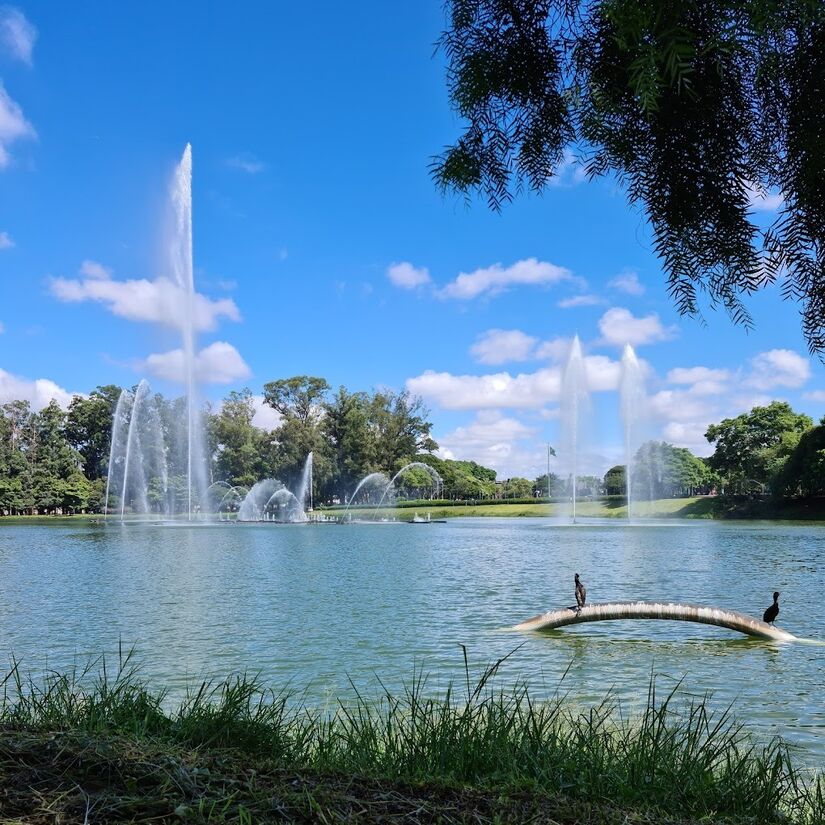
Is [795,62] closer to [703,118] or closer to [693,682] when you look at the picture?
[703,118]

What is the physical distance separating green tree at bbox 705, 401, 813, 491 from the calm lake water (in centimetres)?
4784

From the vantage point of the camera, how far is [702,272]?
2.88 meters

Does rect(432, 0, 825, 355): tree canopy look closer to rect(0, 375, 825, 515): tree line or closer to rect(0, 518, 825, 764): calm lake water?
rect(0, 518, 825, 764): calm lake water

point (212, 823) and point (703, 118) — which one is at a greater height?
point (703, 118)

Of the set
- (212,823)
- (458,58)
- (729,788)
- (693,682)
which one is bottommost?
(693,682)

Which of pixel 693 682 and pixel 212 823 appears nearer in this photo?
pixel 212 823

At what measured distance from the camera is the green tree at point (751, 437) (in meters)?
77.2

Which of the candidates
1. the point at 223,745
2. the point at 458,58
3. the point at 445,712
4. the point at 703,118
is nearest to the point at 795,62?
the point at 703,118

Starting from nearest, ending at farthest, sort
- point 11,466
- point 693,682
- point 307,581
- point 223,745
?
point 223,745 → point 693,682 → point 307,581 → point 11,466

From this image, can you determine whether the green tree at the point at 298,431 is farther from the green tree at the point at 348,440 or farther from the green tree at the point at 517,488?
the green tree at the point at 517,488

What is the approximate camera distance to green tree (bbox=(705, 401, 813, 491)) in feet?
253

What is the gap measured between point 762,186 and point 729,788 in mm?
2505

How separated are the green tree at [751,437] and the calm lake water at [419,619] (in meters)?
47.8

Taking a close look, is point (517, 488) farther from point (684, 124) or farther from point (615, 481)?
point (684, 124)
